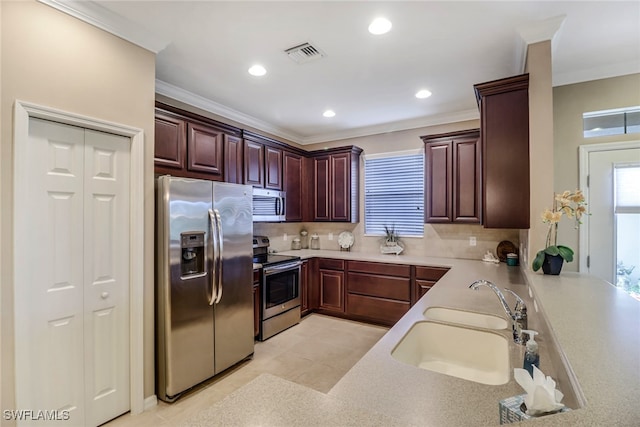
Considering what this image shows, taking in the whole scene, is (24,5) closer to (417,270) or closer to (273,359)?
(273,359)

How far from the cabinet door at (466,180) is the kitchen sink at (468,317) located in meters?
2.14

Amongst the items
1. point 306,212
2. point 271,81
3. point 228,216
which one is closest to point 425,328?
point 228,216

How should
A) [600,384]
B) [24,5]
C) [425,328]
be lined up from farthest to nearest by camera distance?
1. [24,5]
2. [425,328]
3. [600,384]

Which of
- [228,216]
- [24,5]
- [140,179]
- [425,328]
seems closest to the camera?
[425,328]

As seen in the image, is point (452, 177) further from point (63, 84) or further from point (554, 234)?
point (63, 84)

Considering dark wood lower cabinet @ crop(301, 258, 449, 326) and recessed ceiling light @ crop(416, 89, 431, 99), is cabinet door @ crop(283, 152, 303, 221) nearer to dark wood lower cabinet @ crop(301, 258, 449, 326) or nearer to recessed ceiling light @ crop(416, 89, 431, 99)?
dark wood lower cabinet @ crop(301, 258, 449, 326)

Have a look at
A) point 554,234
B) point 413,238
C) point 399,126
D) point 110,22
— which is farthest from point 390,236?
point 110,22

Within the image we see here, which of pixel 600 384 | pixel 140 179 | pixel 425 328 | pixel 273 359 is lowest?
pixel 273 359

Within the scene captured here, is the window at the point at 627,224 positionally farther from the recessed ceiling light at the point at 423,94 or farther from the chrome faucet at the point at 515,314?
the chrome faucet at the point at 515,314

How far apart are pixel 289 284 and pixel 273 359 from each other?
1004mm

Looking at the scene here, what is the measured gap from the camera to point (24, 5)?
175cm

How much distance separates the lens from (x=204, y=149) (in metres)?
3.19

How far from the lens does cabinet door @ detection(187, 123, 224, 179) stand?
3.04 m

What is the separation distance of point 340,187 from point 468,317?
9.94 feet
